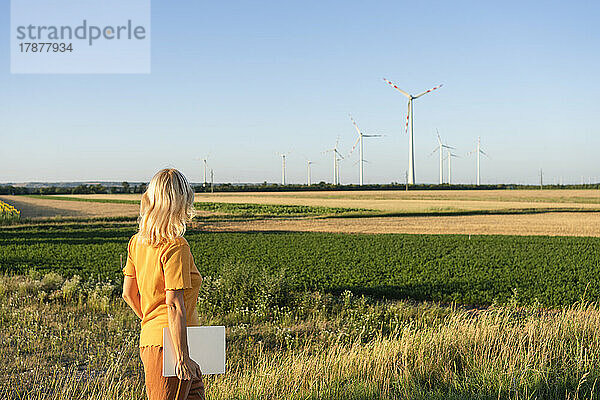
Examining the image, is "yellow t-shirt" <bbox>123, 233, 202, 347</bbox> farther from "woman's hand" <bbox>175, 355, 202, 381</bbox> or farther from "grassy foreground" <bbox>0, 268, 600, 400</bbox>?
"grassy foreground" <bbox>0, 268, 600, 400</bbox>

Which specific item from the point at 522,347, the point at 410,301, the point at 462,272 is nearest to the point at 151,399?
the point at 522,347

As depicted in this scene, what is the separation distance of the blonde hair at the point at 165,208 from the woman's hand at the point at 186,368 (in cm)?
68

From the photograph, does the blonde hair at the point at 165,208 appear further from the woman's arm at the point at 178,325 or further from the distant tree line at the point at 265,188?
the distant tree line at the point at 265,188

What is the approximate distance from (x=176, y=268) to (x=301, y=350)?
202 inches

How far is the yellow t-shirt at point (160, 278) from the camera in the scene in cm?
318

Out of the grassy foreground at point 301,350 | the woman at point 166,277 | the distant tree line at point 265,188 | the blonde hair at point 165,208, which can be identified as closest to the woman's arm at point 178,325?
the woman at point 166,277

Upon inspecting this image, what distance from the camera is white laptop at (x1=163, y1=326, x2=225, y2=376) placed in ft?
10.5

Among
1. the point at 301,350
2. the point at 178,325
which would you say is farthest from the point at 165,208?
the point at 301,350

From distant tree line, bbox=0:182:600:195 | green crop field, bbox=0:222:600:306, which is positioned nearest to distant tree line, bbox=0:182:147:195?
distant tree line, bbox=0:182:600:195

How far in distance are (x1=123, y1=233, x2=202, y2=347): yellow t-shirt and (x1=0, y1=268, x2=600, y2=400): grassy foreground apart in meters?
1.78

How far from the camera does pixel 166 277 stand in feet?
10.4

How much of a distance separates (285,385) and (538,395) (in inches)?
88.4

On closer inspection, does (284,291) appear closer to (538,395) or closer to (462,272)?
(538,395)

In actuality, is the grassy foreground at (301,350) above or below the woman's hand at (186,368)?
below
